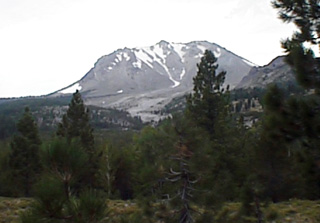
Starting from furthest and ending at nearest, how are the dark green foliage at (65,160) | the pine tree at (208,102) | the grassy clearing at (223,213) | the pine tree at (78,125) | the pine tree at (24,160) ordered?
the pine tree at (78,125)
the pine tree at (24,160)
the pine tree at (208,102)
the grassy clearing at (223,213)
the dark green foliage at (65,160)

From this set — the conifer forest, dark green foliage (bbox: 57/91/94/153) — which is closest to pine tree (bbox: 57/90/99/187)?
dark green foliage (bbox: 57/91/94/153)

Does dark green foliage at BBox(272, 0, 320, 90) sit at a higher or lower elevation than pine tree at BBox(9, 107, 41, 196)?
higher

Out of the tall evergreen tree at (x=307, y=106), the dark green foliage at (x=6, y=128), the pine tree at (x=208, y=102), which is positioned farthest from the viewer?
the dark green foliage at (x=6, y=128)

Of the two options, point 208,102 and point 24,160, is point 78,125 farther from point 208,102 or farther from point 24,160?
point 208,102

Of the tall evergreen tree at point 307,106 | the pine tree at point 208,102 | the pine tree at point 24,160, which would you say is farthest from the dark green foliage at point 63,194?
the pine tree at point 24,160

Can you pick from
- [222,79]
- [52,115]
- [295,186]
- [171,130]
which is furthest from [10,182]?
[52,115]

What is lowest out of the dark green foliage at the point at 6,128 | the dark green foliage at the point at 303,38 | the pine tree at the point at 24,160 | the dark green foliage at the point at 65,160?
the dark green foliage at the point at 6,128

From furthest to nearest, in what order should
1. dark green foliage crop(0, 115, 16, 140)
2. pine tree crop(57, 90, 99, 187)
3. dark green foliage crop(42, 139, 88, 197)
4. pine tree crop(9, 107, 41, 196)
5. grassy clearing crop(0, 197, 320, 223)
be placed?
1. dark green foliage crop(0, 115, 16, 140)
2. pine tree crop(57, 90, 99, 187)
3. pine tree crop(9, 107, 41, 196)
4. grassy clearing crop(0, 197, 320, 223)
5. dark green foliage crop(42, 139, 88, 197)

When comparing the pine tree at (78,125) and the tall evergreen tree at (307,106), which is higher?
the tall evergreen tree at (307,106)

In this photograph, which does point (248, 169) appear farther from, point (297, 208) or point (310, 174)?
point (310, 174)

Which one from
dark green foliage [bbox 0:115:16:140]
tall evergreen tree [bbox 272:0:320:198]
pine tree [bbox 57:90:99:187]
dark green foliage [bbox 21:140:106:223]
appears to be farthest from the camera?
dark green foliage [bbox 0:115:16:140]

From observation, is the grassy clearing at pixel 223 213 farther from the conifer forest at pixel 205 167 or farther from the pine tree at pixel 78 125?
the pine tree at pixel 78 125

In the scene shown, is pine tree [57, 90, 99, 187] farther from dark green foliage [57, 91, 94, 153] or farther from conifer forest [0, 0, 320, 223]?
conifer forest [0, 0, 320, 223]

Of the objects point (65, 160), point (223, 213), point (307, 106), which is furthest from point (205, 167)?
point (65, 160)
